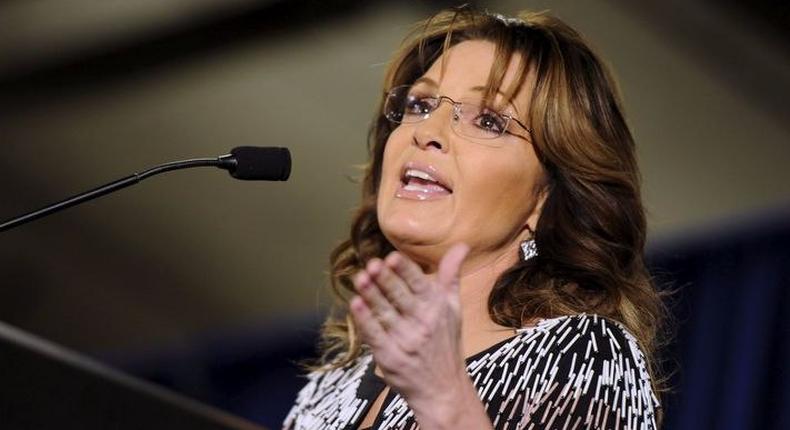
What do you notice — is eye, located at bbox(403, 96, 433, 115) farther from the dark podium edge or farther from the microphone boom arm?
the dark podium edge

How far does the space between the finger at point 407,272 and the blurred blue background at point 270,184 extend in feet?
7.73

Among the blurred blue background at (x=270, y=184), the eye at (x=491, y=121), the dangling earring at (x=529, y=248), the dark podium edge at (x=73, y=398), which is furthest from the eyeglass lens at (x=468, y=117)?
the blurred blue background at (x=270, y=184)

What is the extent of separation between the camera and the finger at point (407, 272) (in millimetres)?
1424

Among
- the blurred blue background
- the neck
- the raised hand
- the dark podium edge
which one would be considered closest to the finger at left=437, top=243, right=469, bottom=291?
the raised hand


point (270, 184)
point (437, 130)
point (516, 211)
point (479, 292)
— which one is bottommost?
point (270, 184)

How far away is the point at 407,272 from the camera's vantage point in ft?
4.70

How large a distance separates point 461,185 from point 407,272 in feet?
2.27

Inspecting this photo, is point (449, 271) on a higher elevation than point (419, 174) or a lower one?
higher

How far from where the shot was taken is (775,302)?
3715 millimetres

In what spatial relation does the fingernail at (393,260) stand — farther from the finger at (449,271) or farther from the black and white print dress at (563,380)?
the black and white print dress at (563,380)

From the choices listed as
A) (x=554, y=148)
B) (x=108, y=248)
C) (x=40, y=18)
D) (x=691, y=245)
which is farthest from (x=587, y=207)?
(x=108, y=248)

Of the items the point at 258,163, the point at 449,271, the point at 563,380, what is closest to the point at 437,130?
the point at 258,163

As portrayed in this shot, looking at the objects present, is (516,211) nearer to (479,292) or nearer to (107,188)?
(479,292)

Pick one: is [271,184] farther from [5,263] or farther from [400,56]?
[400,56]
